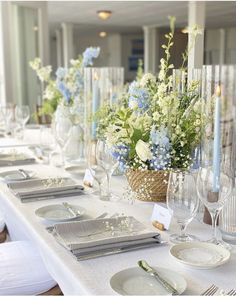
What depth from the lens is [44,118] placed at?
12.6ft

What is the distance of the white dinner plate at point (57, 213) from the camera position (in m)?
1.33

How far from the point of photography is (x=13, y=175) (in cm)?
187

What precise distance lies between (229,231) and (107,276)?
0.39m

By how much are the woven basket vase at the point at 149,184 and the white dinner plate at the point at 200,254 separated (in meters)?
0.39

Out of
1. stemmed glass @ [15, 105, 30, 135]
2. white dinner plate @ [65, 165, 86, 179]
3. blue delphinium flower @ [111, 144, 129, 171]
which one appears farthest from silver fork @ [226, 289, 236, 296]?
stemmed glass @ [15, 105, 30, 135]

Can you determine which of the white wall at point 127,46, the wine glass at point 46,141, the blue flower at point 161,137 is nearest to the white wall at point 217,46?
the white wall at point 127,46

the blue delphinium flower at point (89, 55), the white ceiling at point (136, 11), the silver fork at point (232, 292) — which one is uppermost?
the white ceiling at point (136, 11)

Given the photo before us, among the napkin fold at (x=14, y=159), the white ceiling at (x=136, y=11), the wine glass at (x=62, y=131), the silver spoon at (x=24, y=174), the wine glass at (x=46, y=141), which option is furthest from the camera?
the white ceiling at (x=136, y=11)

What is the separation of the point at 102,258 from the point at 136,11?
7.56 metres

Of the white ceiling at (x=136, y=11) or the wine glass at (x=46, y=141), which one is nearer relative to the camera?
the wine glass at (x=46, y=141)

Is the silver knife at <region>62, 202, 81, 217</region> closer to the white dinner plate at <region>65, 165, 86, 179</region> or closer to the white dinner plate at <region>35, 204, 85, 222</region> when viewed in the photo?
the white dinner plate at <region>35, 204, 85, 222</region>

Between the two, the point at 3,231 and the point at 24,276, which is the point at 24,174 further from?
the point at 24,276

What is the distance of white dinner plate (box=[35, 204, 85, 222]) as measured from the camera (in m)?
1.33

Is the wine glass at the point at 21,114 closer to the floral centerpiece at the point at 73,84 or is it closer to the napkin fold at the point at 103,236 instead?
the floral centerpiece at the point at 73,84
